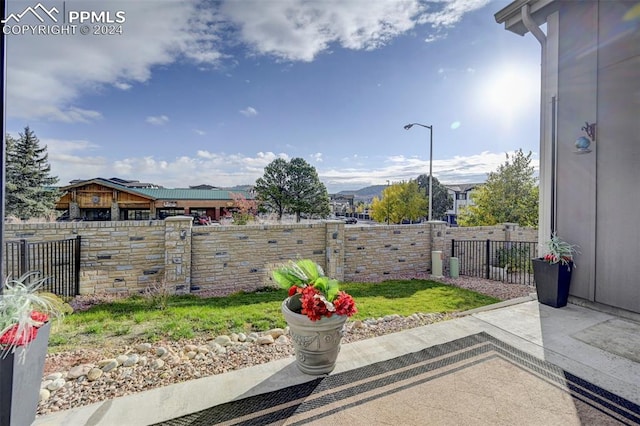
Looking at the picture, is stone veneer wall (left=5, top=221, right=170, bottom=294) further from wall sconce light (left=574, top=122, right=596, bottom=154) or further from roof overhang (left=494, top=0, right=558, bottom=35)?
roof overhang (left=494, top=0, right=558, bottom=35)

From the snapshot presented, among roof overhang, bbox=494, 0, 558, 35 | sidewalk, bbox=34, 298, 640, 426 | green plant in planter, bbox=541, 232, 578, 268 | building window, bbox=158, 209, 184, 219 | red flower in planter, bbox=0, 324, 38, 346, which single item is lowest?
sidewalk, bbox=34, 298, 640, 426

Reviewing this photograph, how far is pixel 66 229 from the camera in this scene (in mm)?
5977

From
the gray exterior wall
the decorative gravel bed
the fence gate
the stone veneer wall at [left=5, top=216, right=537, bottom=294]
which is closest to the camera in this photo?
the decorative gravel bed

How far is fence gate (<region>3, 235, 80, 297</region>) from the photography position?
5.48 m

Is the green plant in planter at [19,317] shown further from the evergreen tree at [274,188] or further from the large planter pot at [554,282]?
the evergreen tree at [274,188]

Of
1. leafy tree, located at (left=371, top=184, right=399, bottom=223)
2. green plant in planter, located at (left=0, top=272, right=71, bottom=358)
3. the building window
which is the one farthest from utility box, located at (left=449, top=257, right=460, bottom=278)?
the building window

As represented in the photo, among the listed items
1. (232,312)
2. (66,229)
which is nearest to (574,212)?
(232,312)

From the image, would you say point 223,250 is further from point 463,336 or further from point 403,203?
point 403,203

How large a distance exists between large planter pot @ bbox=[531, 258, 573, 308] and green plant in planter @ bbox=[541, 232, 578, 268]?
6 cm

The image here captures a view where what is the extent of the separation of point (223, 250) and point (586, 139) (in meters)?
7.24

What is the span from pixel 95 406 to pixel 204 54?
24.5 feet

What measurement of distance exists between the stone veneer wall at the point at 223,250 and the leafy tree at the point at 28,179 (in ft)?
54.2

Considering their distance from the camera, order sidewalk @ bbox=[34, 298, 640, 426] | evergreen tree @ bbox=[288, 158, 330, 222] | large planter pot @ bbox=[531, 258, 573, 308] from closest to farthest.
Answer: sidewalk @ bbox=[34, 298, 640, 426] < large planter pot @ bbox=[531, 258, 573, 308] < evergreen tree @ bbox=[288, 158, 330, 222]

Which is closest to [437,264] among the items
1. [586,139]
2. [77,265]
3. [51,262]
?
[586,139]
